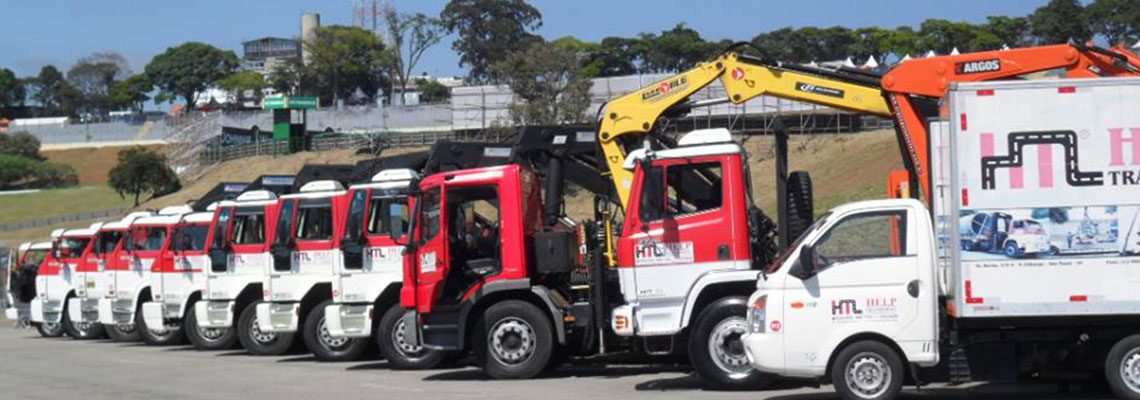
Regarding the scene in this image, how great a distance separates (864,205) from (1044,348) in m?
2.17

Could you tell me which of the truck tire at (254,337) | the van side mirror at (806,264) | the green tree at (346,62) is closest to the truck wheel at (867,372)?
the van side mirror at (806,264)

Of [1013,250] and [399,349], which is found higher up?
[1013,250]

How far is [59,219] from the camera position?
76500 mm

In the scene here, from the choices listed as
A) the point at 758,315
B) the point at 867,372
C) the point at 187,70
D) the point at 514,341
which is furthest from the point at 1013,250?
the point at 187,70

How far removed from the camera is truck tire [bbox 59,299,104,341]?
97.6ft

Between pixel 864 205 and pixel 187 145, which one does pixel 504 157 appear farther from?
pixel 187 145

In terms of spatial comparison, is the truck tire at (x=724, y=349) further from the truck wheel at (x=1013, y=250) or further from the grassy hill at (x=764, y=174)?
the grassy hill at (x=764, y=174)

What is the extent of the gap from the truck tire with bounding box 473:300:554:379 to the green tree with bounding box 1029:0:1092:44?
240ft

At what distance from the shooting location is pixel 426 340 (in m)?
17.9

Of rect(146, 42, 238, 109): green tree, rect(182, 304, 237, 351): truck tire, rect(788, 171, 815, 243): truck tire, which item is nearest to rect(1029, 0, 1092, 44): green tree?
rect(182, 304, 237, 351): truck tire

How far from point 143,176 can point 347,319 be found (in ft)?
191

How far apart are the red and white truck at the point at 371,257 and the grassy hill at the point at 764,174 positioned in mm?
7981

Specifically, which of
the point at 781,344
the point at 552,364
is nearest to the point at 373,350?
the point at 552,364

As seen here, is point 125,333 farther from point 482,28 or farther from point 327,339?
point 482,28
